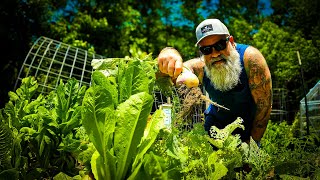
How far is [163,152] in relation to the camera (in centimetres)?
93

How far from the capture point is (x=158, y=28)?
991cm

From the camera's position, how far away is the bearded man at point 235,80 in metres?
2.00

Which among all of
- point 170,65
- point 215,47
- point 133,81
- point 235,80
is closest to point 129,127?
point 133,81

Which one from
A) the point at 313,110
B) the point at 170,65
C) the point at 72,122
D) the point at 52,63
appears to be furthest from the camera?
the point at 52,63

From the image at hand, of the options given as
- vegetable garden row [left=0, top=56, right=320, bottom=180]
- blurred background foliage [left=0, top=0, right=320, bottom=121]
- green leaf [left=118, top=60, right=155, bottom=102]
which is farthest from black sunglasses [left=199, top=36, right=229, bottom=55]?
blurred background foliage [left=0, top=0, right=320, bottom=121]

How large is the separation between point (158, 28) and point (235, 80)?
7.97 metres

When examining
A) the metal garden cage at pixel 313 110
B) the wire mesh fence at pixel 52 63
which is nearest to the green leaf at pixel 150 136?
the wire mesh fence at pixel 52 63

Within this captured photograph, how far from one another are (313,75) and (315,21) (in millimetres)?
1326

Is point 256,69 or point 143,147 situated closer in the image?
point 143,147

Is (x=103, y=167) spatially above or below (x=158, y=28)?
below

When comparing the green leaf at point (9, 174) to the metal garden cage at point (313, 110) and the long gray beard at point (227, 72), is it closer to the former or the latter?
the long gray beard at point (227, 72)

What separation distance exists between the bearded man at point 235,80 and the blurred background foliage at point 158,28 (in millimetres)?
3136

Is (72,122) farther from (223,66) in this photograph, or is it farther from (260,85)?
(260,85)

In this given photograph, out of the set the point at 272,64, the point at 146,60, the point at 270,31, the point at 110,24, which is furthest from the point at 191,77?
the point at 110,24
